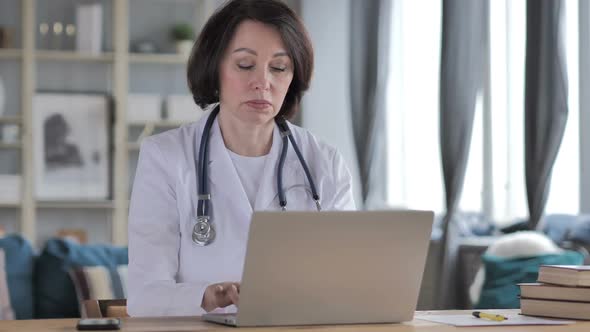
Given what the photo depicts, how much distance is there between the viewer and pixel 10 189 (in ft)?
23.7

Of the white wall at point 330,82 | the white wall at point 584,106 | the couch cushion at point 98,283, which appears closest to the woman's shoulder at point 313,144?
the couch cushion at point 98,283

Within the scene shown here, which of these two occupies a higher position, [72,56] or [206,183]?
[72,56]

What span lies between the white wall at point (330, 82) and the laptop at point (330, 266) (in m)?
5.16

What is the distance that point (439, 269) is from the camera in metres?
5.23

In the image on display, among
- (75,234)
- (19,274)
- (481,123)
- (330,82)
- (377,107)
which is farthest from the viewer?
(75,234)

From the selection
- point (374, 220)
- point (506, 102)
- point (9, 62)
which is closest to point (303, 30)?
point (374, 220)

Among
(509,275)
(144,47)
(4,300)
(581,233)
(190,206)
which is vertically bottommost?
(4,300)

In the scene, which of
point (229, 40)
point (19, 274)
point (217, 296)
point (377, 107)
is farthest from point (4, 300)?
point (377, 107)

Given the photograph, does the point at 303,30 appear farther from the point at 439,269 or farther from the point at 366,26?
the point at 366,26

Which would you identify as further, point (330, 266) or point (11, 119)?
point (11, 119)

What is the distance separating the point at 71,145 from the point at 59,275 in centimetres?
290

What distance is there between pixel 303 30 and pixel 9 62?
5.38m

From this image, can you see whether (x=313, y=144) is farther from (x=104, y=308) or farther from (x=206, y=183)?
(x=104, y=308)

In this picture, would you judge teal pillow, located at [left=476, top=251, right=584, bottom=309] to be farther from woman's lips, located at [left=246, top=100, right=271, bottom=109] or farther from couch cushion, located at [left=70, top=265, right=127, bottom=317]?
woman's lips, located at [left=246, top=100, right=271, bottom=109]
